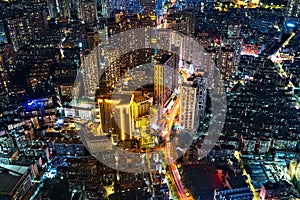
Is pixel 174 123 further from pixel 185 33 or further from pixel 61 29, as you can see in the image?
pixel 61 29

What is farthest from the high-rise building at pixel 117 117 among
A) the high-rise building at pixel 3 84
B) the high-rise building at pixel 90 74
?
the high-rise building at pixel 3 84

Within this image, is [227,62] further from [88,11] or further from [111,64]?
[88,11]

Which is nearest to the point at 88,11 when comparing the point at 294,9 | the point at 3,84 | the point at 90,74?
the point at 90,74

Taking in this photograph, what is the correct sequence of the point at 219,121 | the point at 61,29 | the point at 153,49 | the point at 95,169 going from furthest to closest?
the point at 61,29, the point at 153,49, the point at 219,121, the point at 95,169

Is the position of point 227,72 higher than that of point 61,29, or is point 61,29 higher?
point 61,29

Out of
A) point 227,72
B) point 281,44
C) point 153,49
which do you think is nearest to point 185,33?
point 153,49

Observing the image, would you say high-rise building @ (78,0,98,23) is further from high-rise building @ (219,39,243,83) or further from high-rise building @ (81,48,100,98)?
high-rise building @ (219,39,243,83)

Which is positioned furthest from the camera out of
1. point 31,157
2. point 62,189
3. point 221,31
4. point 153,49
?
point 221,31

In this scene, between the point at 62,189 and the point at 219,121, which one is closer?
the point at 62,189

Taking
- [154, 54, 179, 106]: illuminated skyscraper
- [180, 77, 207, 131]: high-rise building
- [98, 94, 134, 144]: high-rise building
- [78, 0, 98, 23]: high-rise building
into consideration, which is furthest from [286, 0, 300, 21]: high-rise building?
[98, 94, 134, 144]: high-rise building
